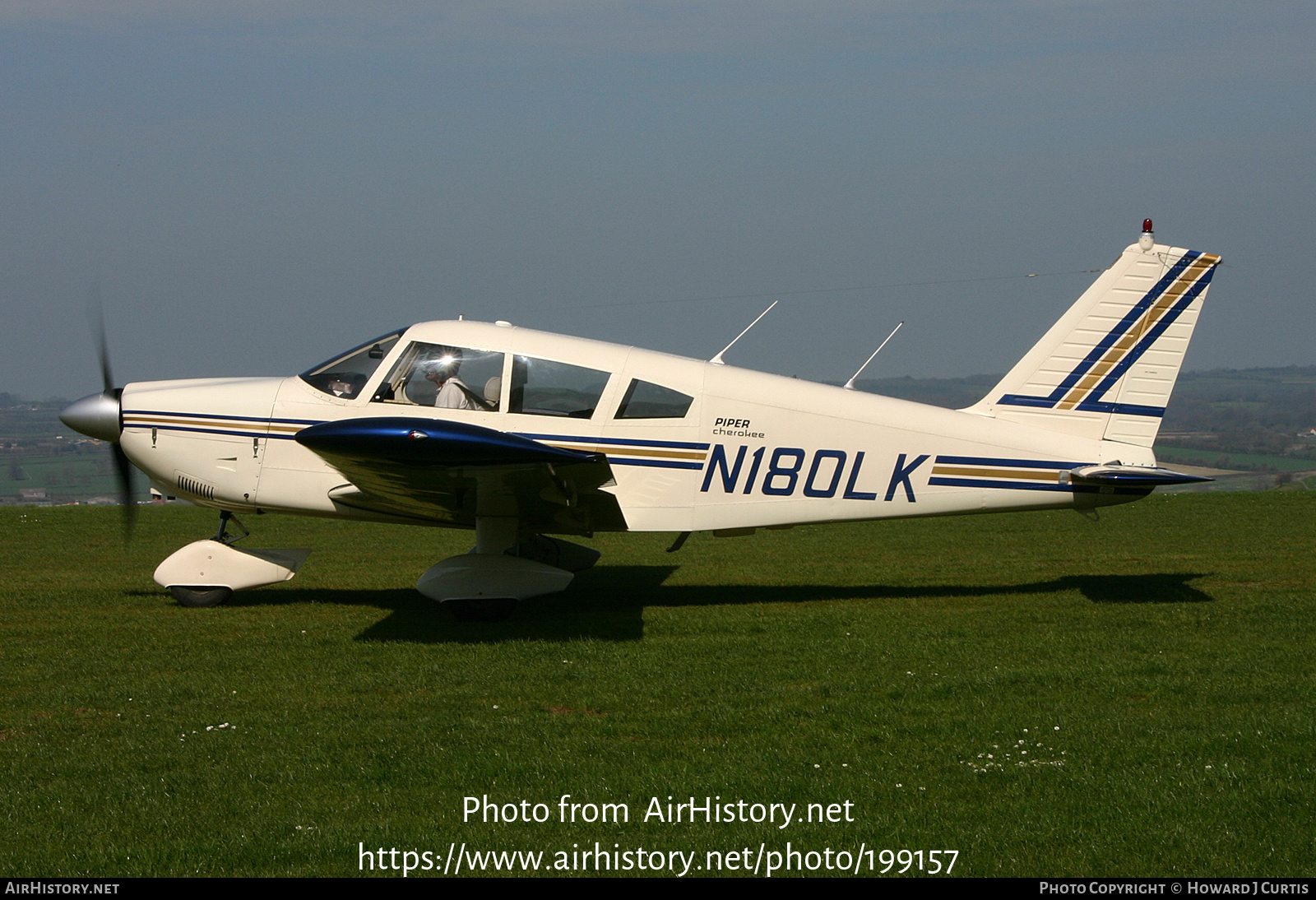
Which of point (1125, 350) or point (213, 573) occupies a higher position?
point (1125, 350)

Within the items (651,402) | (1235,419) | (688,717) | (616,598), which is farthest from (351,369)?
(1235,419)

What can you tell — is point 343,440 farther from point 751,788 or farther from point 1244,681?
point 1244,681

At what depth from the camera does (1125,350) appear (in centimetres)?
870

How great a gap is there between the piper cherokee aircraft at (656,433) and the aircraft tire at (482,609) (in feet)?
0.05

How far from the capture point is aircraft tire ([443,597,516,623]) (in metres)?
8.30

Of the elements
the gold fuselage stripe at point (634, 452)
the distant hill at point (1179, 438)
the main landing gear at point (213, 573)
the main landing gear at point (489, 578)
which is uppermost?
the gold fuselage stripe at point (634, 452)

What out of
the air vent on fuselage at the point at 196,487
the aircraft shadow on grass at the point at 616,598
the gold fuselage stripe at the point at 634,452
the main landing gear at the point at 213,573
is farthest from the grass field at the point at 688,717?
the gold fuselage stripe at the point at 634,452

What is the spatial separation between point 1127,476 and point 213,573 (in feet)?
24.2

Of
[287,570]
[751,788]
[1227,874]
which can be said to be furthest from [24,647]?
[1227,874]

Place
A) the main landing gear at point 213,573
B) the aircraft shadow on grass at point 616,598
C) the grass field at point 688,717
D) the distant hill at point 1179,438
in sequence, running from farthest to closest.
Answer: the distant hill at point 1179,438 → the main landing gear at point 213,573 → the aircraft shadow on grass at point 616,598 → the grass field at point 688,717

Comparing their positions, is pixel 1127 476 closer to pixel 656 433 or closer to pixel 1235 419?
pixel 656 433

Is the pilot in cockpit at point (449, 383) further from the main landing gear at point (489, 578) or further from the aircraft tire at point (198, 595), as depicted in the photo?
the aircraft tire at point (198, 595)

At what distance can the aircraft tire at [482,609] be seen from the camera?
8.30 m

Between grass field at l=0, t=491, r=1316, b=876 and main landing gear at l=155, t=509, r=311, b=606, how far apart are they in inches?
7.9
